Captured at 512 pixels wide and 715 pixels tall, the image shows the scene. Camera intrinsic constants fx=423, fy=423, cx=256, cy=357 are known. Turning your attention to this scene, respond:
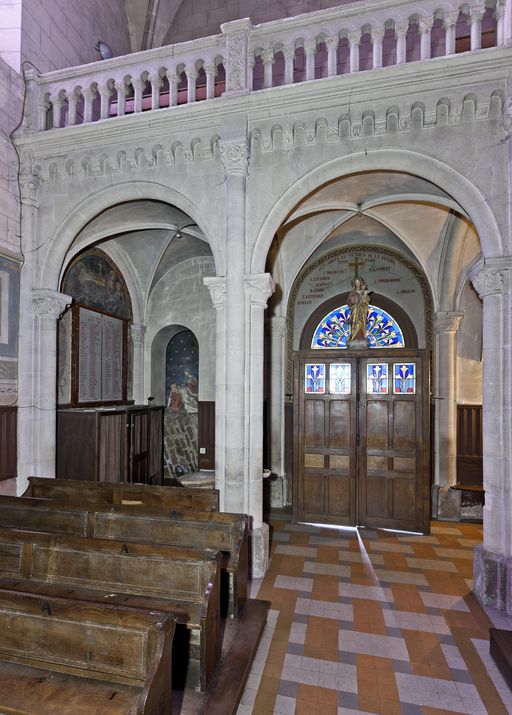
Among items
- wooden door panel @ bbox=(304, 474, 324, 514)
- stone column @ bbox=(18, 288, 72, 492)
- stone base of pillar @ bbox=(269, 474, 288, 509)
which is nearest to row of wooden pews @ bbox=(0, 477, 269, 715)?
stone column @ bbox=(18, 288, 72, 492)

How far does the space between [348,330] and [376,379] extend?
1813 mm

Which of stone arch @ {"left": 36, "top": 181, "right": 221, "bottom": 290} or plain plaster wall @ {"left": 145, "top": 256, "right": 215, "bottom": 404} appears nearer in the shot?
stone arch @ {"left": 36, "top": 181, "right": 221, "bottom": 290}

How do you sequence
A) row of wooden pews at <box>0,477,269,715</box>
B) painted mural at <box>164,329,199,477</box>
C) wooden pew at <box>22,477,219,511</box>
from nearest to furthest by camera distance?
row of wooden pews at <box>0,477,269,715</box> < wooden pew at <box>22,477,219,511</box> < painted mural at <box>164,329,199,477</box>

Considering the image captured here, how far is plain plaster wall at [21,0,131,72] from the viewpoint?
5.95 meters

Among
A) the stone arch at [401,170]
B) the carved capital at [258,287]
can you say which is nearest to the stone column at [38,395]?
the carved capital at [258,287]

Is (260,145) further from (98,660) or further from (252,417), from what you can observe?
(98,660)

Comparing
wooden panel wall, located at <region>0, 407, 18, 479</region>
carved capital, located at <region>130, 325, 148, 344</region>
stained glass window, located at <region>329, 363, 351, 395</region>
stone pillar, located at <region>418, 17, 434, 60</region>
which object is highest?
stone pillar, located at <region>418, 17, 434, 60</region>

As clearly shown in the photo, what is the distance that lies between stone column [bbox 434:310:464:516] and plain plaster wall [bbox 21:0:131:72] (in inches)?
291

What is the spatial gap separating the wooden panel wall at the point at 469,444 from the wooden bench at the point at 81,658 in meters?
7.05

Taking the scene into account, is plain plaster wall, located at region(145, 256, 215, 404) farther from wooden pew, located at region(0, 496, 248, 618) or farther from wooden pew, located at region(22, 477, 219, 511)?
wooden pew, located at region(0, 496, 248, 618)

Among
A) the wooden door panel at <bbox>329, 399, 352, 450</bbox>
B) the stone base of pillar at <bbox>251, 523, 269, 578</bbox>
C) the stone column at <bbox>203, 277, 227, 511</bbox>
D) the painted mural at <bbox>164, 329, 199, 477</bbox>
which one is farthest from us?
the painted mural at <bbox>164, 329, 199, 477</bbox>

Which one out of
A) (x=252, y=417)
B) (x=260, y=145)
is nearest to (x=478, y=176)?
(x=260, y=145)

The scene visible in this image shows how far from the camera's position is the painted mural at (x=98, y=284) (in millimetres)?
7009

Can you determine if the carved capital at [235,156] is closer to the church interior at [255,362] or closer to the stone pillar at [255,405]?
the church interior at [255,362]
